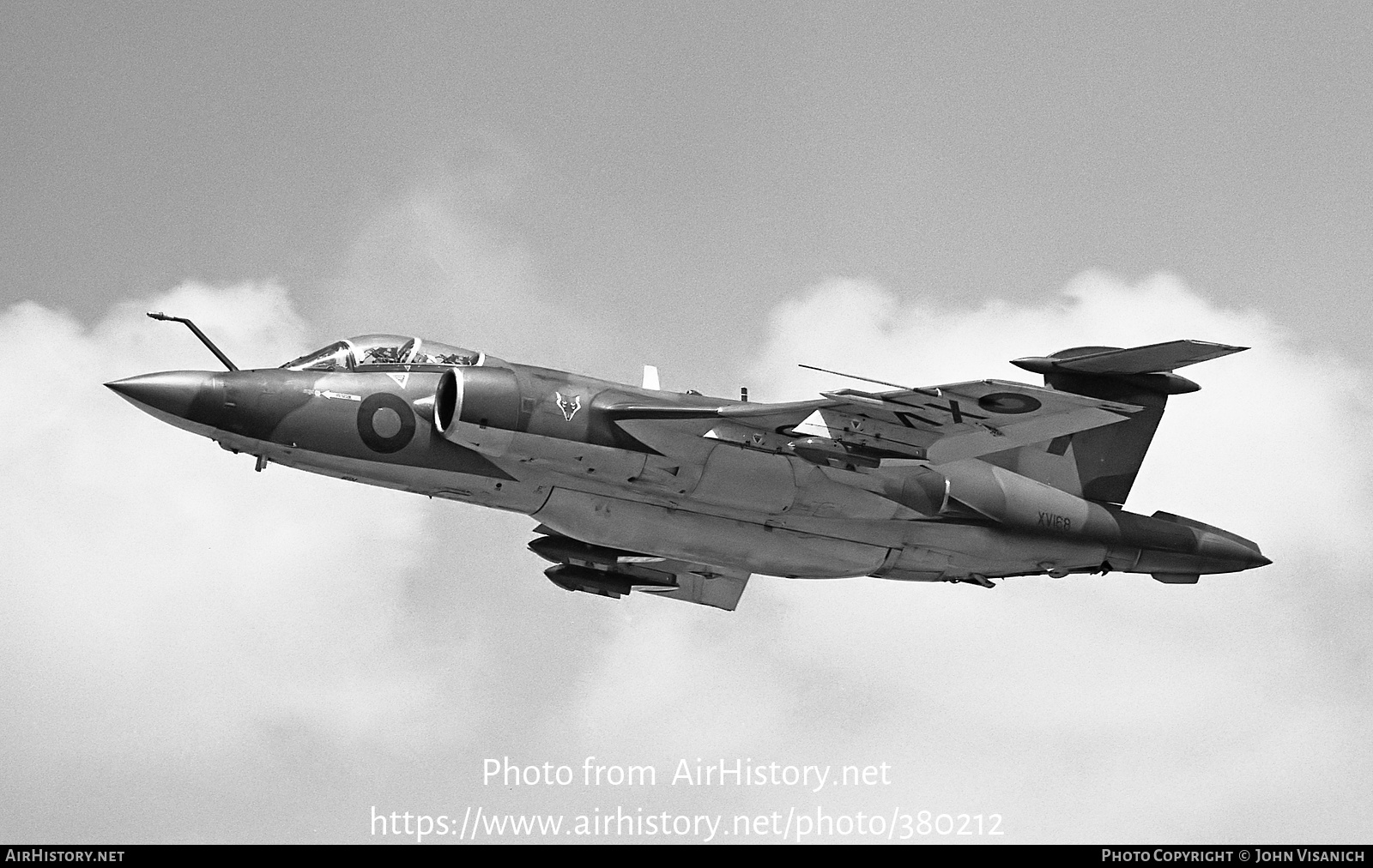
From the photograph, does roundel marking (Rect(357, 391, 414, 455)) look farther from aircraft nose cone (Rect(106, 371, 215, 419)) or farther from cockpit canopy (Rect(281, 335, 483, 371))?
aircraft nose cone (Rect(106, 371, 215, 419))

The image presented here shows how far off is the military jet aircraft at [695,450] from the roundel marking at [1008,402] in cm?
4

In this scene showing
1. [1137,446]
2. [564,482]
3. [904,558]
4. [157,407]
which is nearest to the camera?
[157,407]

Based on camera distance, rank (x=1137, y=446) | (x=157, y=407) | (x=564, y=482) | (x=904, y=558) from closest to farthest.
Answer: (x=157, y=407)
(x=564, y=482)
(x=904, y=558)
(x=1137, y=446)

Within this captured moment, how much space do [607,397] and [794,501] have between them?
3.00 metres

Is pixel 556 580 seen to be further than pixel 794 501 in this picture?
Yes

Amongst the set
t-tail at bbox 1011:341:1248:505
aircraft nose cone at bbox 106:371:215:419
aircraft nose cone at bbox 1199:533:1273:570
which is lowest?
aircraft nose cone at bbox 106:371:215:419

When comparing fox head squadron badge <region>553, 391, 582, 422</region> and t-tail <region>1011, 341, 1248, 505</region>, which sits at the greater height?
t-tail <region>1011, 341, 1248, 505</region>

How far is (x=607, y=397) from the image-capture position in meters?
20.9

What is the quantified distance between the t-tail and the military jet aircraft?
0.07 metres

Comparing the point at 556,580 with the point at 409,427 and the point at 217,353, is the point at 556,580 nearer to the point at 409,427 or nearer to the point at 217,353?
the point at 409,427

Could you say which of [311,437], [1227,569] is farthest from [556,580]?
[1227,569]

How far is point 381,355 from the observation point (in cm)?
2122

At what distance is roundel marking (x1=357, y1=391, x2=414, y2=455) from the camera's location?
20.8m

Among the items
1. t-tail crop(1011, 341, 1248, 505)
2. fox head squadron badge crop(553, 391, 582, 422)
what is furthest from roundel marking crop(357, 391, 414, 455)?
t-tail crop(1011, 341, 1248, 505)
